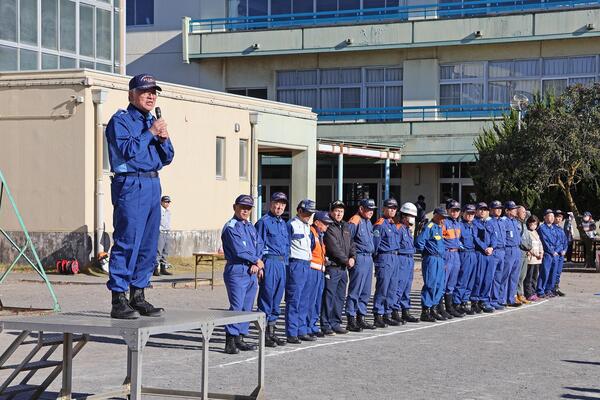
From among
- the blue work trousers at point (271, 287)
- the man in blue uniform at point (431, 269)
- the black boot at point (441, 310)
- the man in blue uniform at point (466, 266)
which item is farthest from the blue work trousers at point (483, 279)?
the blue work trousers at point (271, 287)

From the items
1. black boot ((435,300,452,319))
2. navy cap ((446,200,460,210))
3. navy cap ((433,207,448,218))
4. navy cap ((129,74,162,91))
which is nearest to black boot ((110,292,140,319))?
navy cap ((129,74,162,91))

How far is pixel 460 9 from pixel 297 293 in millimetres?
32221

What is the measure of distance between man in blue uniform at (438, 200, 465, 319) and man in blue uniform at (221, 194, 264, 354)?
221 inches

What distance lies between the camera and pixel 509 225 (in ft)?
74.2

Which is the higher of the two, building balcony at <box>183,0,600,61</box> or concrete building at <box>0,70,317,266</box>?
building balcony at <box>183,0,600,61</box>

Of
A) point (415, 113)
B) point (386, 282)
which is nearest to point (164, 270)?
point (386, 282)

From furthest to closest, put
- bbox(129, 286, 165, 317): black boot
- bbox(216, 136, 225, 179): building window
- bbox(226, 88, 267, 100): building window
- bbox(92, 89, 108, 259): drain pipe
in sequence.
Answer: bbox(226, 88, 267, 100): building window, bbox(216, 136, 225, 179): building window, bbox(92, 89, 108, 259): drain pipe, bbox(129, 286, 165, 317): black boot

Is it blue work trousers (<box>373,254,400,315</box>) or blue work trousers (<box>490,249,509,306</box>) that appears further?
blue work trousers (<box>490,249,509,306</box>)

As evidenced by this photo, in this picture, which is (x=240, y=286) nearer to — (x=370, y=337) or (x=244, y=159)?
(x=370, y=337)

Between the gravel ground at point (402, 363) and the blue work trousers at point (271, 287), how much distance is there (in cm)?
55

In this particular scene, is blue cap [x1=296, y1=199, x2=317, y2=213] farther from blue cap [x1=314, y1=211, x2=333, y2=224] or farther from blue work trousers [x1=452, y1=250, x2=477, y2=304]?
blue work trousers [x1=452, y1=250, x2=477, y2=304]

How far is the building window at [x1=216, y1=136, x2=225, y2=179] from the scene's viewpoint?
33.9 m

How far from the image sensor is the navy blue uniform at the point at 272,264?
1576cm

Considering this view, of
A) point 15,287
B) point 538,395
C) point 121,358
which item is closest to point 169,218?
point 15,287
